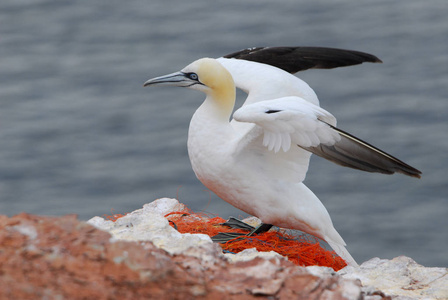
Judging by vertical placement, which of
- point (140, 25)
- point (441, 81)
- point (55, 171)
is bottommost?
point (55, 171)

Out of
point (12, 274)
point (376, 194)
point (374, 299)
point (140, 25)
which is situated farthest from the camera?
point (140, 25)

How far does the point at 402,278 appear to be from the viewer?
14.8 ft

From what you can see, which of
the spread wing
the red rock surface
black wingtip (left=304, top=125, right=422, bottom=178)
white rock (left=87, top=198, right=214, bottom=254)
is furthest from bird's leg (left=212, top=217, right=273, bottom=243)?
the red rock surface

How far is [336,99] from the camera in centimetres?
1212

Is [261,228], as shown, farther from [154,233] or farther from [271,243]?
[154,233]

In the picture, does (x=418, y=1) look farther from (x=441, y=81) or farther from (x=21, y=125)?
(x=21, y=125)

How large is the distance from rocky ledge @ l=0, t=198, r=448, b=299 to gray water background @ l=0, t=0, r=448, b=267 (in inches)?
281

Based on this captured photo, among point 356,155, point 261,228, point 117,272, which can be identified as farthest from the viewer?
point 261,228

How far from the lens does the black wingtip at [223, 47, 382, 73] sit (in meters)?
6.93

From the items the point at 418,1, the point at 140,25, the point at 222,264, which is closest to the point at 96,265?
the point at 222,264

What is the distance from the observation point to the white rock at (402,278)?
14.0 feet

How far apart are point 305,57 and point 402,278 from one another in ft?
9.92

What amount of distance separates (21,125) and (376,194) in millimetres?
5440

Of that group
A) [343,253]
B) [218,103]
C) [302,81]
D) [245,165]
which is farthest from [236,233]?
[302,81]
